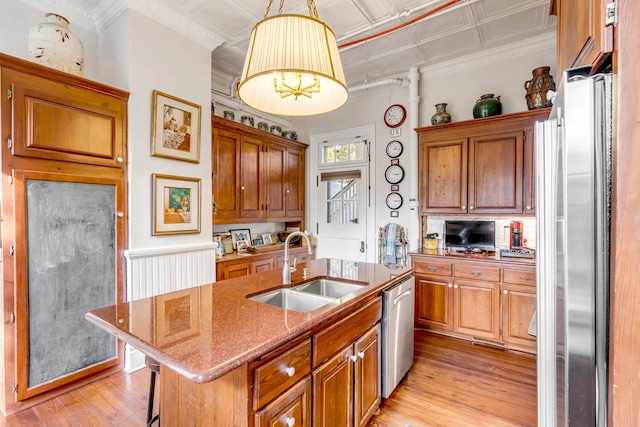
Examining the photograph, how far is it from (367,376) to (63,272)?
7.78ft

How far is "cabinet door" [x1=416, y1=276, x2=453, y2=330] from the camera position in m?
3.33

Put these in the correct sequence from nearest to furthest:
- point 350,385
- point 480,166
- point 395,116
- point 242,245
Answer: point 350,385, point 480,166, point 242,245, point 395,116

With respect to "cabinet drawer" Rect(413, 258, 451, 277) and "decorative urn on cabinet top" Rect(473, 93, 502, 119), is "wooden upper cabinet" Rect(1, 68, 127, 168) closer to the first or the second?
"cabinet drawer" Rect(413, 258, 451, 277)

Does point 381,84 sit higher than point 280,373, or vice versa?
point 381,84

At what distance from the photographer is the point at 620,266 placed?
0.74 metres

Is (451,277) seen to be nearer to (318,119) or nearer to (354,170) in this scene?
(354,170)

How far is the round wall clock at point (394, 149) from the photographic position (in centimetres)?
424

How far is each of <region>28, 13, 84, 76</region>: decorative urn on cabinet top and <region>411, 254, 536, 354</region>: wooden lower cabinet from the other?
12.1ft

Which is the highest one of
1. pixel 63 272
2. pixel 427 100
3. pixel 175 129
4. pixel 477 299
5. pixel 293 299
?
pixel 427 100

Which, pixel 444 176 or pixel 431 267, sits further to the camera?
pixel 444 176

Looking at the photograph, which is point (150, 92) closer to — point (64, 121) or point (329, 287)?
point (64, 121)

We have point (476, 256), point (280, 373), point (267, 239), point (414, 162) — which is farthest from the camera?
point (267, 239)

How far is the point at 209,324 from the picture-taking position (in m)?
1.36

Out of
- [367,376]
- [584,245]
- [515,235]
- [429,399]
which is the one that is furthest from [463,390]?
[584,245]
